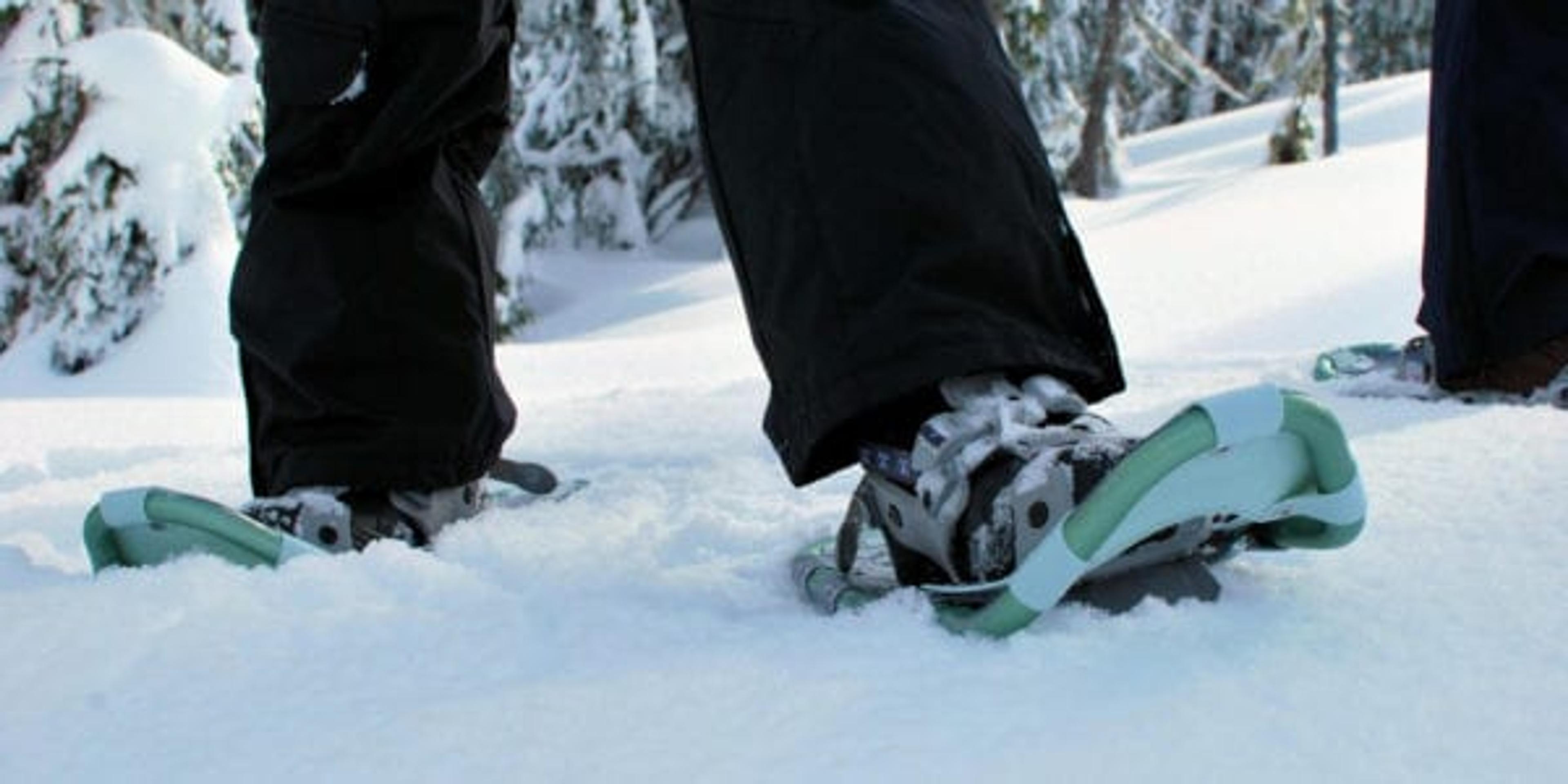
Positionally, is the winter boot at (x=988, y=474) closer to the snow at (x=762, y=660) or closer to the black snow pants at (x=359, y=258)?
the snow at (x=762, y=660)

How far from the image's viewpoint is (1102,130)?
1438 centimetres

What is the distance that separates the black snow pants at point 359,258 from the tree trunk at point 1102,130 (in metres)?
13.0

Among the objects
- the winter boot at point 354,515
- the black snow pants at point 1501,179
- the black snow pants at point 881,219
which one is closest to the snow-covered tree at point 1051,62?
the black snow pants at point 1501,179

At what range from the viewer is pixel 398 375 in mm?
1290

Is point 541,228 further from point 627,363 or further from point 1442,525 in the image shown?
point 1442,525

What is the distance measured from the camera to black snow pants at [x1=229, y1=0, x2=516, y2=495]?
126 centimetres

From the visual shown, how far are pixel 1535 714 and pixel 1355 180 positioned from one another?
6577 millimetres

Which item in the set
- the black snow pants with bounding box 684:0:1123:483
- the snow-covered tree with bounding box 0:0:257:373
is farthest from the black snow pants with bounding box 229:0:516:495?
the snow-covered tree with bounding box 0:0:257:373

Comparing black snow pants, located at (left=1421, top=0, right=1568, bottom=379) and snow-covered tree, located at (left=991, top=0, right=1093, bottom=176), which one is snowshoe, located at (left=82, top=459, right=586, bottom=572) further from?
snow-covered tree, located at (left=991, top=0, right=1093, bottom=176)

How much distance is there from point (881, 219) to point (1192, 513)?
0.29 metres

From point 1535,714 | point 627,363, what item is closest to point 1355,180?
point 627,363

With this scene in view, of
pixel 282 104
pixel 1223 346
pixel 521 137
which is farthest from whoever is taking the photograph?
pixel 521 137

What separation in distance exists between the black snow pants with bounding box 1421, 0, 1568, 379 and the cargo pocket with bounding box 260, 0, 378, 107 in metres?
1.35

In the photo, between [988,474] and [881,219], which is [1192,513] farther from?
[881,219]
